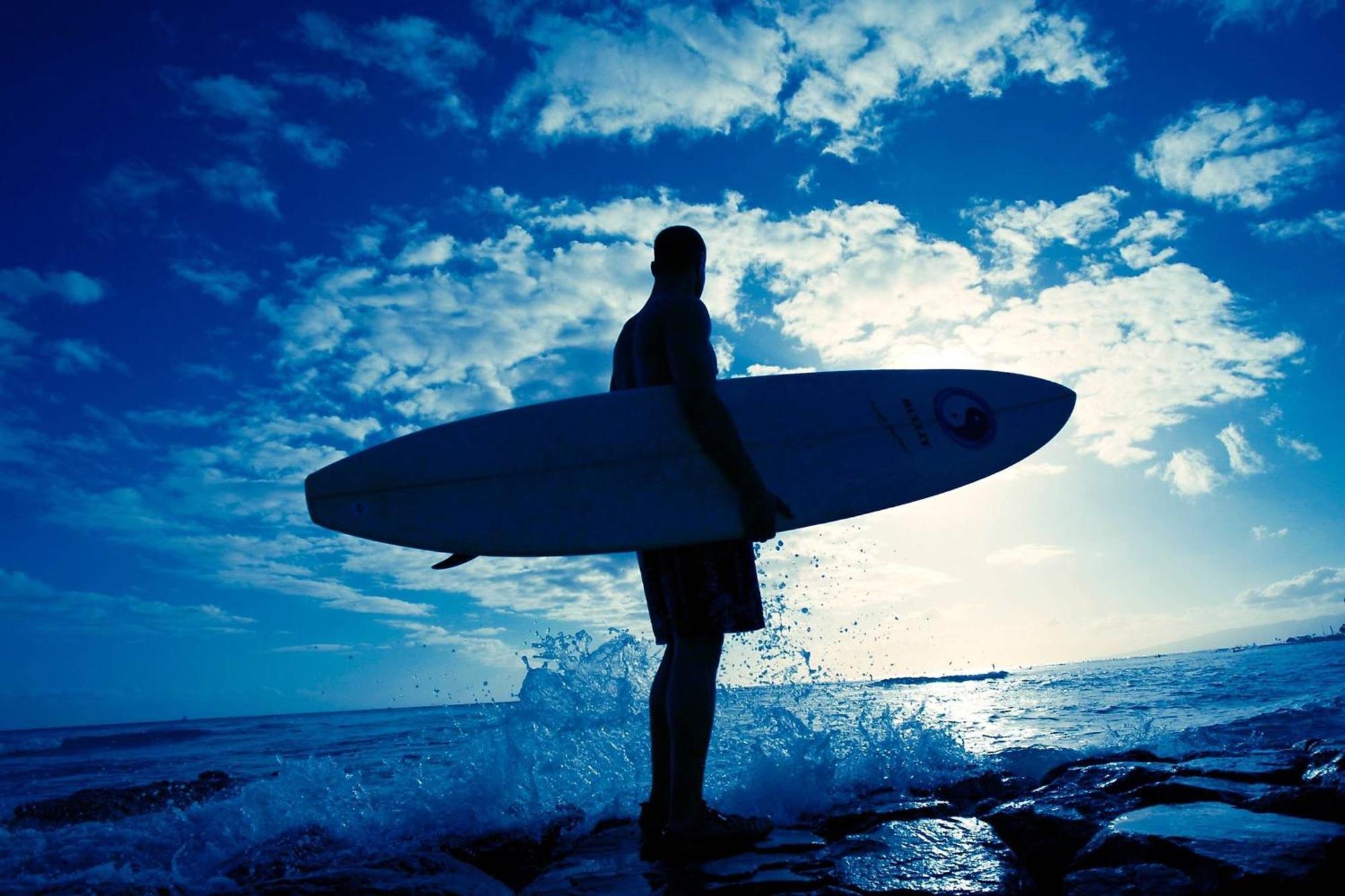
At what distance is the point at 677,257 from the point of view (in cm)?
235

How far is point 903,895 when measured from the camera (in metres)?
1.58

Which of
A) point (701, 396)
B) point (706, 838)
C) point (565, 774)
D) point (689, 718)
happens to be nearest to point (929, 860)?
point (706, 838)

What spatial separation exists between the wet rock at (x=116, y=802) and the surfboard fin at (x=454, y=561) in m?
4.43

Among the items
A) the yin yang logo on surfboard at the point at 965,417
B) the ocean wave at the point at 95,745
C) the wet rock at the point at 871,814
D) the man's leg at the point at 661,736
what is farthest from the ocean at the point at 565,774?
the ocean wave at the point at 95,745

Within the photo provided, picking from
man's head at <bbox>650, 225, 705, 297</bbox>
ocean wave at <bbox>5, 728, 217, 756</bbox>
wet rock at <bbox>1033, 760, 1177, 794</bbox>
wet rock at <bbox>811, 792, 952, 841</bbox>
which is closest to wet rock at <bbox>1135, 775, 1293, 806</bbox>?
wet rock at <bbox>1033, 760, 1177, 794</bbox>

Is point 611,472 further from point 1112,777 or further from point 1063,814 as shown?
point 1112,777

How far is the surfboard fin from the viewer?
2652mm

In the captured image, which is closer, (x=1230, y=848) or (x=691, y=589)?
(x=1230, y=848)

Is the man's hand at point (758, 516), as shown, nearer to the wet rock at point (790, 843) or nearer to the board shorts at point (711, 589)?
the board shorts at point (711, 589)

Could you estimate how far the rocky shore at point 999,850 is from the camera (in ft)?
5.18

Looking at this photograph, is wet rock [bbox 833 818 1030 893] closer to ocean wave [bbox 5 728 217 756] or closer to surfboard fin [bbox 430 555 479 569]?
surfboard fin [bbox 430 555 479 569]

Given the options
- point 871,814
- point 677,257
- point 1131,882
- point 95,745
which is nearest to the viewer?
point 1131,882

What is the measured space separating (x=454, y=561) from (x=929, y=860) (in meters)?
1.79

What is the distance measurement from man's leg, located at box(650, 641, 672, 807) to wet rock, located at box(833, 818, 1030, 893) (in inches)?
20.9
